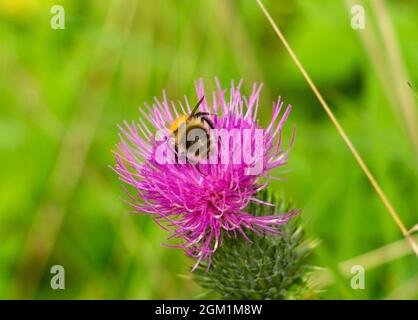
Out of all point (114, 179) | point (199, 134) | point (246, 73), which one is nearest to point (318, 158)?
point (246, 73)

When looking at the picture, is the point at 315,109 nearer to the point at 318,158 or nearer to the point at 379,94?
the point at 318,158

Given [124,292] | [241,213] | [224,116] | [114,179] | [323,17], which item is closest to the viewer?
[241,213]

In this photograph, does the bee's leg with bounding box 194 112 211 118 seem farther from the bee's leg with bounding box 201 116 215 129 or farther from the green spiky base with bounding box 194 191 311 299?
the green spiky base with bounding box 194 191 311 299

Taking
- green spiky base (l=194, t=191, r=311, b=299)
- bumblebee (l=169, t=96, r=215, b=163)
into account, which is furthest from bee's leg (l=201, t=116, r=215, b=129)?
green spiky base (l=194, t=191, r=311, b=299)

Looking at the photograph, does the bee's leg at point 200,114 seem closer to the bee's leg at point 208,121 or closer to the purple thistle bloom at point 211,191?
the bee's leg at point 208,121

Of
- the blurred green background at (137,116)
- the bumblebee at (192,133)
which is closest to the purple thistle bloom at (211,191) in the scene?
the bumblebee at (192,133)

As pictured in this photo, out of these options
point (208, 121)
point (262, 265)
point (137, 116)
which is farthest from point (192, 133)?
point (137, 116)
